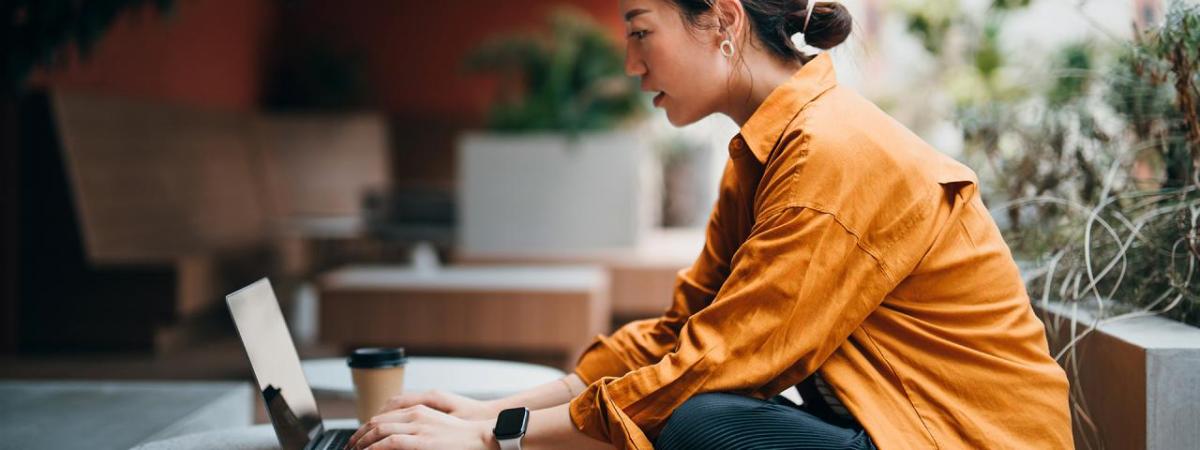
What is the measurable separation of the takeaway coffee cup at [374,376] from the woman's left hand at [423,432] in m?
0.29

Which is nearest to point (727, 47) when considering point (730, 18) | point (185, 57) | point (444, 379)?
point (730, 18)

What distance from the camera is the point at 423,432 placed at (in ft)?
4.19

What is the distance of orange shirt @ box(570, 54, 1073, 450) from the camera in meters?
1.20

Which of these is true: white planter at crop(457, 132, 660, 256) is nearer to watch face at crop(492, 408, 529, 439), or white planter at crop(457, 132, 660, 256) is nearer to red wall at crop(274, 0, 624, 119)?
red wall at crop(274, 0, 624, 119)

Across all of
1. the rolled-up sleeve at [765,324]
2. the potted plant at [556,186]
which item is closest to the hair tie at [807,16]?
the rolled-up sleeve at [765,324]

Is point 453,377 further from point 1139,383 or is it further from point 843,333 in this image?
point 1139,383

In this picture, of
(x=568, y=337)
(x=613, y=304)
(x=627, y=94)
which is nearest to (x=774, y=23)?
(x=568, y=337)

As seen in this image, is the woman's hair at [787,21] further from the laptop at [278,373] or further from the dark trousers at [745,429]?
the laptop at [278,373]

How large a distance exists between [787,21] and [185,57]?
6460mm

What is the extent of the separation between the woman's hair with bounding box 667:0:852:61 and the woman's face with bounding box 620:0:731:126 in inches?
0.8

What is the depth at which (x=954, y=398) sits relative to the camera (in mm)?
1228

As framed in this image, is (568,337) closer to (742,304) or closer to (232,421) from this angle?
(232,421)

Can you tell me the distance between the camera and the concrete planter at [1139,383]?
134 centimetres

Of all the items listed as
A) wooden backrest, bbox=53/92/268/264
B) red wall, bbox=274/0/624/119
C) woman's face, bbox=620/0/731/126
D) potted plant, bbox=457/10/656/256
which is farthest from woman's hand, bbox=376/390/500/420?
red wall, bbox=274/0/624/119
